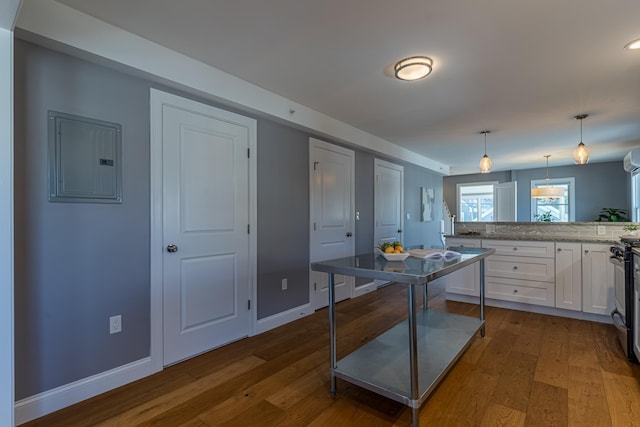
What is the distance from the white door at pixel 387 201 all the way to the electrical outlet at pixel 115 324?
354 cm

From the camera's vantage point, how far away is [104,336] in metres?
2.05

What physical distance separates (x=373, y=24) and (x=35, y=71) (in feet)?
6.73

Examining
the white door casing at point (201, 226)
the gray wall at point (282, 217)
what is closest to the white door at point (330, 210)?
the gray wall at point (282, 217)

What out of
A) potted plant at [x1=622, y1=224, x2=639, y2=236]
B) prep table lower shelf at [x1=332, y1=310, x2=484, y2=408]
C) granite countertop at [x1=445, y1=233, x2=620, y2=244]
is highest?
potted plant at [x1=622, y1=224, x2=639, y2=236]

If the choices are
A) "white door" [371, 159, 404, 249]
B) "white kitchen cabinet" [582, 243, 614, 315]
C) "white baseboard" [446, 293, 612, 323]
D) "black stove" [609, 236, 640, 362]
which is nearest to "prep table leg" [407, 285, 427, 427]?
"black stove" [609, 236, 640, 362]

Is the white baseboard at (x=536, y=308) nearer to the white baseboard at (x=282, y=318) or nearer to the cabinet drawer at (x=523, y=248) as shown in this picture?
the cabinet drawer at (x=523, y=248)

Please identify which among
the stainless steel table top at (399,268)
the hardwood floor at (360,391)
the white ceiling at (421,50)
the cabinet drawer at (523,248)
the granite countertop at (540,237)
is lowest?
the hardwood floor at (360,391)

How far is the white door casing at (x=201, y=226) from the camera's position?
2.36m

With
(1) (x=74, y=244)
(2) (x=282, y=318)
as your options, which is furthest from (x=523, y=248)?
(1) (x=74, y=244)

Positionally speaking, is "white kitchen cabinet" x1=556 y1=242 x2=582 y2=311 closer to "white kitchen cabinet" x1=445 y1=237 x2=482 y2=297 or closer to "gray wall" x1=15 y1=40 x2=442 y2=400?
"white kitchen cabinet" x1=445 y1=237 x2=482 y2=297

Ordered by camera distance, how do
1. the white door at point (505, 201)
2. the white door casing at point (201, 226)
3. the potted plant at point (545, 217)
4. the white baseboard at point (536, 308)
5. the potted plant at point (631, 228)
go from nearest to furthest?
the white door casing at point (201, 226)
the white baseboard at point (536, 308)
the potted plant at point (631, 228)
the potted plant at point (545, 217)
the white door at point (505, 201)

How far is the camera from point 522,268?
12.1 ft

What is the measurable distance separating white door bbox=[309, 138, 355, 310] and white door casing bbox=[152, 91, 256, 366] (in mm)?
950

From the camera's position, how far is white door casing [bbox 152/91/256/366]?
7.73 feet
